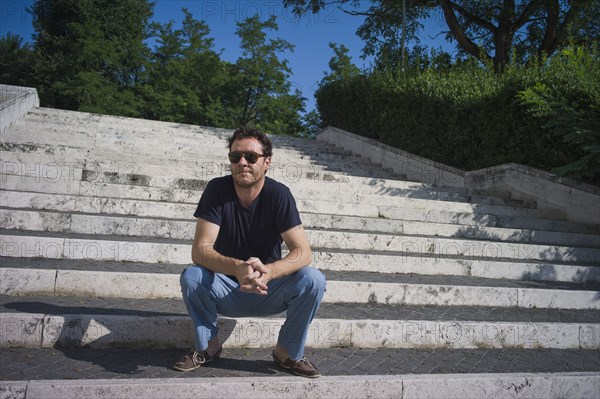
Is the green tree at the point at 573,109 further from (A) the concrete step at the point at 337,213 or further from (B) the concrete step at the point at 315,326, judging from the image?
(B) the concrete step at the point at 315,326

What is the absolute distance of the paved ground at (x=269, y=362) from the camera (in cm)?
271

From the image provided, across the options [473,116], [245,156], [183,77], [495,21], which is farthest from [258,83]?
[245,156]

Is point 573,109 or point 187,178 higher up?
point 573,109

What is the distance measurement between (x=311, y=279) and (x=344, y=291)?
63.5 inches

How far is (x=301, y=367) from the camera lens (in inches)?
111

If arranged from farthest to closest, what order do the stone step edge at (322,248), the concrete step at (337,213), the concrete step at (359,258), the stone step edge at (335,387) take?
the concrete step at (337,213), the concrete step at (359,258), the stone step edge at (322,248), the stone step edge at (335,387)

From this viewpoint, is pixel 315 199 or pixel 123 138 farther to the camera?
pixel 123 138

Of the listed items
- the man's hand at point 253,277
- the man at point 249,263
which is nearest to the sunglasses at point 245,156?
the man at point 249,263

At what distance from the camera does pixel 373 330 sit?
356 centimetres

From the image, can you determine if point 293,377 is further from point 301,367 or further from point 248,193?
point 248,193

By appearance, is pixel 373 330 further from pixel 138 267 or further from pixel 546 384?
pixel 138 267

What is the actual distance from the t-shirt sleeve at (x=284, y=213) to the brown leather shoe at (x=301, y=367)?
87 centimetres

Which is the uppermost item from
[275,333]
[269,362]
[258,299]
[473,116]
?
[473,116]

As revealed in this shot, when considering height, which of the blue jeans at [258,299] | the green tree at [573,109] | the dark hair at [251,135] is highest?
the green tree at [573,109]
